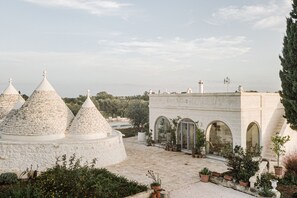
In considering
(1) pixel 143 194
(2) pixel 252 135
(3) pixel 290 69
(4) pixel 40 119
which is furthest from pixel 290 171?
(4) pixel 40 119

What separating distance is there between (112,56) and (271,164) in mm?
15635

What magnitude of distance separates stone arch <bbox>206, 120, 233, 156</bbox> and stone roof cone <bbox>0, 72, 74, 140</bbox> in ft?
34.4

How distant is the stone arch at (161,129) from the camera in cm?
2422

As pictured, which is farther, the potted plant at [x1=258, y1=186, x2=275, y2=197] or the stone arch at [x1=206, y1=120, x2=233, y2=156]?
the stone arch at [x1=206, y1=120, x2=233, y2=156]

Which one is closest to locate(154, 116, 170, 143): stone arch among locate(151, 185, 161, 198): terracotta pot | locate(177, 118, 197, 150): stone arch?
locate(177, 118, 197, 150): stone arch

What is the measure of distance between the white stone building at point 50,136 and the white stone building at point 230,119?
230 inches

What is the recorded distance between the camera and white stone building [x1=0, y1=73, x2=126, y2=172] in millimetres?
16766

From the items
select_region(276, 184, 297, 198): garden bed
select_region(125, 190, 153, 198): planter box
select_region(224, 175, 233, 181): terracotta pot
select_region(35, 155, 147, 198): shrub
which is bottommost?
select_region(276, 184, 297, 198): garden bed

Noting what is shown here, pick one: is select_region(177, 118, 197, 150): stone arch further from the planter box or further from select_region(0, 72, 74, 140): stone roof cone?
the planter box

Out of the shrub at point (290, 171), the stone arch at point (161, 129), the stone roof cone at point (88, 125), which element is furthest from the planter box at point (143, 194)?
the stone arch at point (161, 129)

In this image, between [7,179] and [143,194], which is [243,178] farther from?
[7,179]

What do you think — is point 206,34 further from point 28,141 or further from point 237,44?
point 28,141

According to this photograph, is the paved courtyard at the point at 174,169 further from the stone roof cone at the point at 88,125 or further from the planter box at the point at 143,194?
the stone roof cone at the point at 88,125

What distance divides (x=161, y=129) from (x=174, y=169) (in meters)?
8.34
